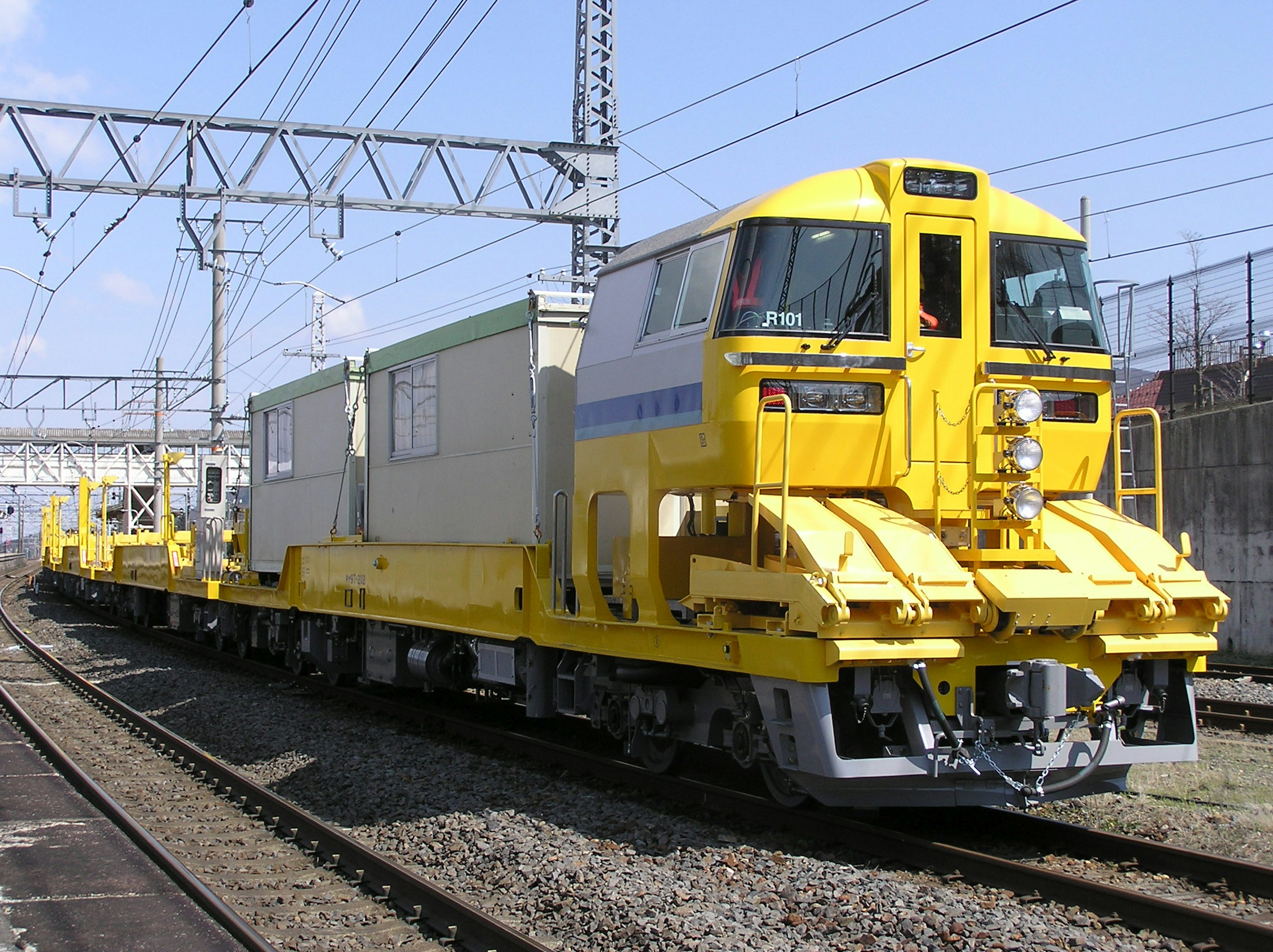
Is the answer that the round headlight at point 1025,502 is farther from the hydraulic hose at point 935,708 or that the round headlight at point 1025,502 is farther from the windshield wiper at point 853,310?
the windshield wiper at point 853,310

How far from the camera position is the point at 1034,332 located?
7.80 metres

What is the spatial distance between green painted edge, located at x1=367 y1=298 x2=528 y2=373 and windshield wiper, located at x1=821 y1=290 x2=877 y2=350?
3186 mm

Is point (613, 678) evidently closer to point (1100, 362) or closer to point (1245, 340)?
point (1100, 362)

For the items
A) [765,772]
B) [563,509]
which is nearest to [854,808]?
[765,772]

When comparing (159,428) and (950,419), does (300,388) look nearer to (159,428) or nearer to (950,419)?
(950,419)

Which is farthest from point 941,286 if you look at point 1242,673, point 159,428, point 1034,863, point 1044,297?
point 159,428

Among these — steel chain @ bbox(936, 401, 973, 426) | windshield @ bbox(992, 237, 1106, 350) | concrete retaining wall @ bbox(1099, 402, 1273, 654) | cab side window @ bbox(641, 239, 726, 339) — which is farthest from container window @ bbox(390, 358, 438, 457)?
concrete retaining wall @ bbox(1099, 402, 1273, 654)

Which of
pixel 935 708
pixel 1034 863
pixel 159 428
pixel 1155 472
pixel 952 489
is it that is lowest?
pixel 1034 863

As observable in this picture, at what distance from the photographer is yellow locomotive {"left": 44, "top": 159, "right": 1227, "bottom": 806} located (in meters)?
6.63

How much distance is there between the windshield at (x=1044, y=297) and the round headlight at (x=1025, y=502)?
1.08m

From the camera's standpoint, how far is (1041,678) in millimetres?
6664

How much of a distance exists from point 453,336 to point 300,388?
5.04 m

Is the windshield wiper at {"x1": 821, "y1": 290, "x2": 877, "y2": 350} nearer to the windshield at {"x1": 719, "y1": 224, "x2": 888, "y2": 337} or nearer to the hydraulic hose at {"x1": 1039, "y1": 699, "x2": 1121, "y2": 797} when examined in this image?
the windshield at {"x1": 719, "y1": 224, "x2": 888, "y2": 337}

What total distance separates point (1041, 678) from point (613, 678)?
9.76ft
